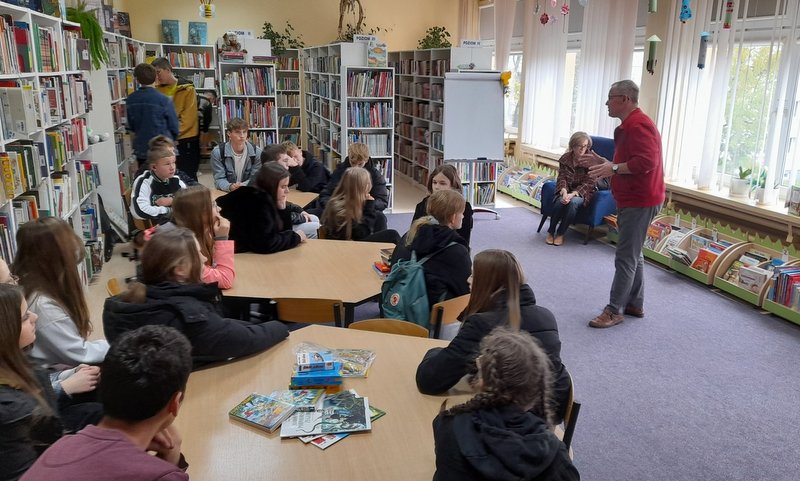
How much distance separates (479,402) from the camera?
4.78 ft

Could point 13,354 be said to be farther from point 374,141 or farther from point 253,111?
point 253,111

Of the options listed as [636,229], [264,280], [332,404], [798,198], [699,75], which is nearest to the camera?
[332,404]

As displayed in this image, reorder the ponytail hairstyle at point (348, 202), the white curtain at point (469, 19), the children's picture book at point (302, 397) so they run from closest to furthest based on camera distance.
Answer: the children's picture book at point (302, 397), the ponytail hairstyle at point (348, 202), the white curtain at point (469, 19)

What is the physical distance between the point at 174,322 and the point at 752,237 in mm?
4918

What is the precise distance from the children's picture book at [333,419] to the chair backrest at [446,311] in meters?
0.87

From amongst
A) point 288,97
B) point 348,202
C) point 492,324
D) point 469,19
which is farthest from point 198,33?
point 492,324

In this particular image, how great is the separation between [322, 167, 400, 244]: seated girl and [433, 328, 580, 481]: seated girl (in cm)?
264

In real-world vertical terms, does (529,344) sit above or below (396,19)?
below

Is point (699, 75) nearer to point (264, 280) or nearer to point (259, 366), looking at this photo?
point (264, 280)

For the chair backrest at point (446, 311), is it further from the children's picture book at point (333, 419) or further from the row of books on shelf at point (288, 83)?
the row of books on shelf at point (288, 83)

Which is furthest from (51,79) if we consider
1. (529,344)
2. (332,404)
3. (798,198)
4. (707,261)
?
(798,198)

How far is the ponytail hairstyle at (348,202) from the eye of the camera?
4020mm

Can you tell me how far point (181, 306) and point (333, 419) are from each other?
2.18 ft

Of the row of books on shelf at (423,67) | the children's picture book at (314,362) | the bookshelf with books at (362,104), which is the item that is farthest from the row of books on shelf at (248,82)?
the children's picture book at (314,362)
